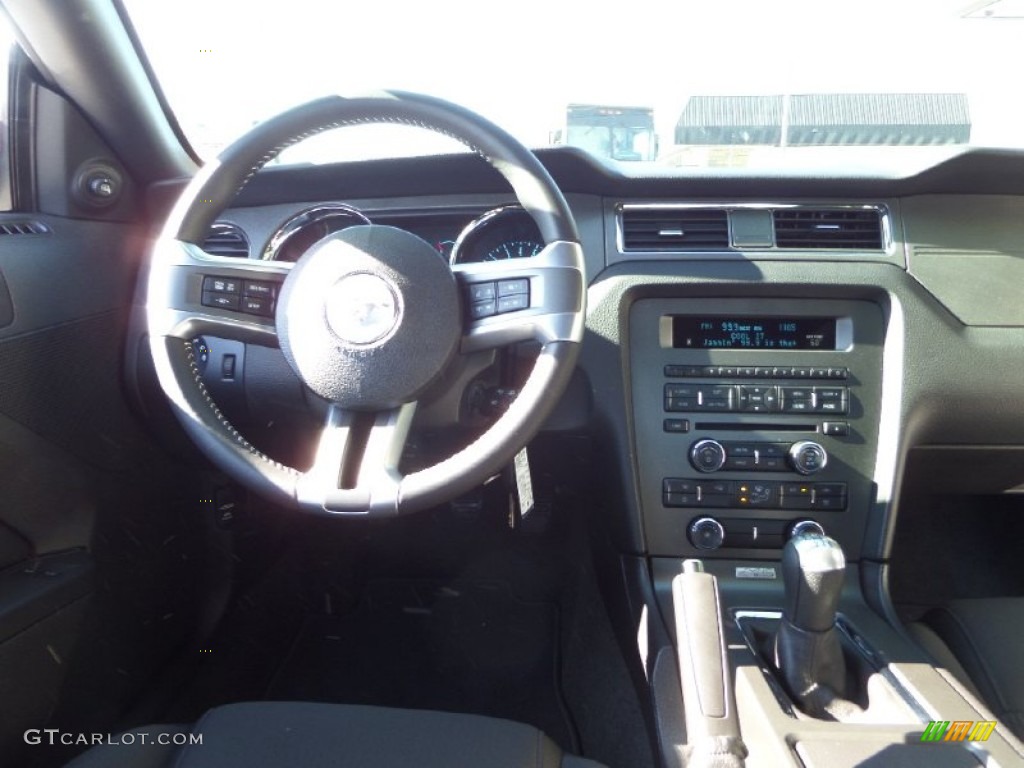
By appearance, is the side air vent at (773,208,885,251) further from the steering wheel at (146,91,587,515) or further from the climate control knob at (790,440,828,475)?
the steering wheel at (146,91,587,515)

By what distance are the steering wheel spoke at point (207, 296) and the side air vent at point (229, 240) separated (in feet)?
1.72

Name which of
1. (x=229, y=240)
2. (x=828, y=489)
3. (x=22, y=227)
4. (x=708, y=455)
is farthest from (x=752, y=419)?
(x=22, y=227)

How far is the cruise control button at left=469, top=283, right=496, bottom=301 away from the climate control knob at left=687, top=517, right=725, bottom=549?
83cm

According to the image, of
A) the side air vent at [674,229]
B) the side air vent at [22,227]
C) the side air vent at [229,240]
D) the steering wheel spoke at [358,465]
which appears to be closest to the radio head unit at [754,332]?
the side air vent at [674,229]

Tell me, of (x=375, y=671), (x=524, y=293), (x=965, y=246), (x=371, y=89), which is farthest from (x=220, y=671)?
(x=965, y=246)

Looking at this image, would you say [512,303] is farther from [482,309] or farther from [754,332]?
[754,332]

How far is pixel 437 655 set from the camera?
2457 mm

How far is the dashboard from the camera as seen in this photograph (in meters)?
1.92

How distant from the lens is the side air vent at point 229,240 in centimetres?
204

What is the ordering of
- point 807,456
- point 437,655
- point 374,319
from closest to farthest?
point 374,319
point 807,456
point 437,655

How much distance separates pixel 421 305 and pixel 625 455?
A: 2.42 ft

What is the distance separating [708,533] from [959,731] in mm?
679

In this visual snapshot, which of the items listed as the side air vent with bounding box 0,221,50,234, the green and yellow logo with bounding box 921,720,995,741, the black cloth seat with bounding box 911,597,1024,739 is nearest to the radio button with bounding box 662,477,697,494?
the black cloth seat with bounding box 911,597,1024,739

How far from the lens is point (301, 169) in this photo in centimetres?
192
